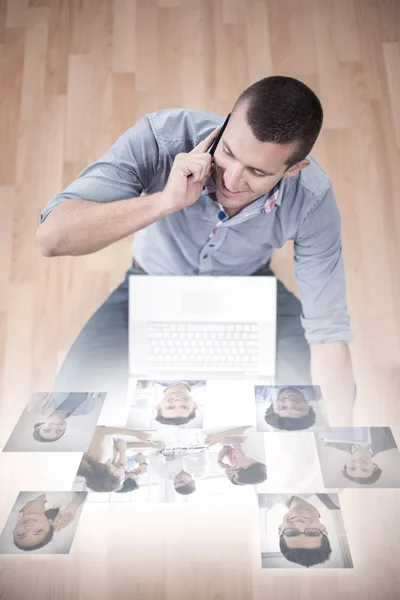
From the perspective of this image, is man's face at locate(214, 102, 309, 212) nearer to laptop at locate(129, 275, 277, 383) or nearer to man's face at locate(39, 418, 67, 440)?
laptop at locate(129, 275, 277, 383)

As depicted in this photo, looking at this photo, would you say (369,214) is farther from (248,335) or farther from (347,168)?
(248,335)

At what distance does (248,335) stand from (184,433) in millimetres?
250

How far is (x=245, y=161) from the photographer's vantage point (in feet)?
3.49

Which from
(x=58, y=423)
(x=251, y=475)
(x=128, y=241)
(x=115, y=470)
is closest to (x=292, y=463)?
(x=251, y=475)

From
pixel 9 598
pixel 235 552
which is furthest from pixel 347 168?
pixel 9 598

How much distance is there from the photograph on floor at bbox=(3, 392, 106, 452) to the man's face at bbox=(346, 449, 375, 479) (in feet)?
1.40

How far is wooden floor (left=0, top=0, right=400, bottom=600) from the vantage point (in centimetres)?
100

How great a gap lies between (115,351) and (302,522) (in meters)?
0.49

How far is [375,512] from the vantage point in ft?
3.42

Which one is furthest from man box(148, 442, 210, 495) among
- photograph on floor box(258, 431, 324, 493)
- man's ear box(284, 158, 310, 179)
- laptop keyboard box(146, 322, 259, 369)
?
man's ear box(284, 158, 310, 179)

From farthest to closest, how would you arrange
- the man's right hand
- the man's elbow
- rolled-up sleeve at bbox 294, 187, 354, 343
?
rolled-up sleeve at bbox 294, 187, 354, 343
the man's elbow
the man's right hand

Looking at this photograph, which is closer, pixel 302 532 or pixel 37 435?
pixel 302 532

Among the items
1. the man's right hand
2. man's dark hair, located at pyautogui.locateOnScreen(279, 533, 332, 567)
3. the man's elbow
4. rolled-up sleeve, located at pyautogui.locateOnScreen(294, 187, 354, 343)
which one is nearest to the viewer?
man's dark hair, located at pyautogui.locateOnScreen(279, 533, 332, 567)

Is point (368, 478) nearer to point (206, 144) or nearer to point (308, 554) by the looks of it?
point (308, 554)
